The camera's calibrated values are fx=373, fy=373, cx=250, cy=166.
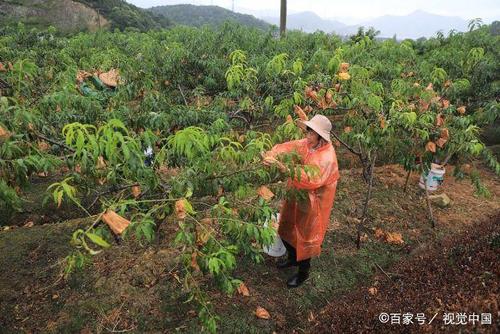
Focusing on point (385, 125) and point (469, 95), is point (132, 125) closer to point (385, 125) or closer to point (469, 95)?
point (385, 125)

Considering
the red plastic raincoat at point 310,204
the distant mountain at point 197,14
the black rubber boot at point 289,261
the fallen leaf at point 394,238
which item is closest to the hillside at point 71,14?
the distant mountain at point 197,14

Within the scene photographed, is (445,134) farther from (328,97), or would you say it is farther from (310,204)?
(310,204)

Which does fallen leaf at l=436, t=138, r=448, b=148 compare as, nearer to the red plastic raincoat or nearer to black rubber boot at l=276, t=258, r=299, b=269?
the red plastic raincoat

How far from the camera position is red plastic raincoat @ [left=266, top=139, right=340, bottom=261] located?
3.61m

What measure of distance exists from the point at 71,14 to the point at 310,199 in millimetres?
35871

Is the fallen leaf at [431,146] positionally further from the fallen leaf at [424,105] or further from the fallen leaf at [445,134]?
the fallen leaf at [424,105]

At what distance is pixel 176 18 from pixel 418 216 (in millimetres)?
56530

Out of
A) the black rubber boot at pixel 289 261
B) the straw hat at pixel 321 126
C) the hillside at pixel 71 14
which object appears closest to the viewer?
the straw hat at pixel 321 126

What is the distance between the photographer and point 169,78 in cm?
662

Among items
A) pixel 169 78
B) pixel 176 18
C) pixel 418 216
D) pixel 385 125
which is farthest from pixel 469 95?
pixel 176 18

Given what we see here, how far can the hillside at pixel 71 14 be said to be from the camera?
101 feet

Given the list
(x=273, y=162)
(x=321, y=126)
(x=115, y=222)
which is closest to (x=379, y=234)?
(x=321, y=126)

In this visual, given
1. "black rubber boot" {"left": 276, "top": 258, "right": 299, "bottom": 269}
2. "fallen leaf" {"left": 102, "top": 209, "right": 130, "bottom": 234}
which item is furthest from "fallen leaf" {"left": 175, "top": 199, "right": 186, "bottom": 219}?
"black rubber boot" {"left": 276, "top": 258, "right": 299, "bottom": 269}

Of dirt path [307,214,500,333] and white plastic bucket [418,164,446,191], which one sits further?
white plastic bucket [418,164,446,191]
